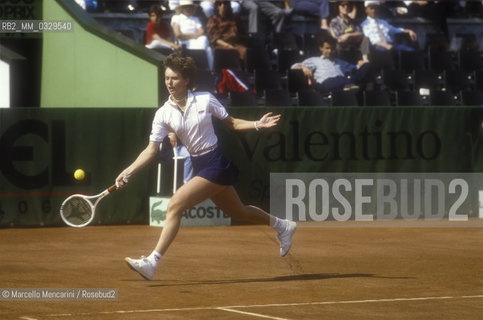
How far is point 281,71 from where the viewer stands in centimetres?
2031

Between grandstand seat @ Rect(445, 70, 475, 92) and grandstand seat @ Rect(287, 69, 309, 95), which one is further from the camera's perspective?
grandstand seat @ Rect(445, 70, 475, 92)

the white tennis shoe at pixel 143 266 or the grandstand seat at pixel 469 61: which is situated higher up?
the grandstand seat at pixel 469 61

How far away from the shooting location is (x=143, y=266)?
993 centimetres

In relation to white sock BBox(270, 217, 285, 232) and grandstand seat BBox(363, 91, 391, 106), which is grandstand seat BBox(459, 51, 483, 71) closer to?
grandstand seat BBox(363, 91, 391, 106)

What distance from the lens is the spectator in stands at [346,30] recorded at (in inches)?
829

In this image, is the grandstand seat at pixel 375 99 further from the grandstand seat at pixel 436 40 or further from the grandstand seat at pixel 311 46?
the grandstand seat at pixel 436 40

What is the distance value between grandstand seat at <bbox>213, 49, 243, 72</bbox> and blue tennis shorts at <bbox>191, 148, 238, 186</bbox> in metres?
9.01

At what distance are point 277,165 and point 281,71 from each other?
345cm

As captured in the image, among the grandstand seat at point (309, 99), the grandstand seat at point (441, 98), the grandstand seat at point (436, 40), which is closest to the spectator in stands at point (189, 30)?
the grandstand seat at point (309, 99)

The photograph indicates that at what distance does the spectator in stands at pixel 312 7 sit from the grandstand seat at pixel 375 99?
2766 millimetres

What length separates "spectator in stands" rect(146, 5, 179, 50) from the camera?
63.6 ft

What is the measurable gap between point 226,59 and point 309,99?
1.69 meters

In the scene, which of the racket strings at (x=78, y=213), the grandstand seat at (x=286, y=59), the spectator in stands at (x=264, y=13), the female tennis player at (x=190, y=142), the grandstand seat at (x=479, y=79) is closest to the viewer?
the female tennis player at (x=190, y=142)

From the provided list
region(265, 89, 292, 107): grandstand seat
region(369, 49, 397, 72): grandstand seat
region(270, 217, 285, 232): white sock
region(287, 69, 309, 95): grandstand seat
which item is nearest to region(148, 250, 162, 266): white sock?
region(270, 217, 285, 232): white sock
